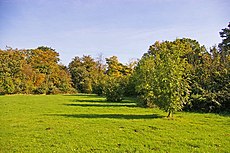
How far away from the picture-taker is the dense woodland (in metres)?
13.6

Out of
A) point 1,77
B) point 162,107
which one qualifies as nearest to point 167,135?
point 162,107

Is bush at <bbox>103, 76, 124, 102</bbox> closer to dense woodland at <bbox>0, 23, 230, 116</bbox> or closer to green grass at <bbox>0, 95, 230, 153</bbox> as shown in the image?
dense woodland at <bbox>0, 23, 230, 116</bbox>

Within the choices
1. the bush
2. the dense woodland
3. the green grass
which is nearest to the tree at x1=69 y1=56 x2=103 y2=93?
the dense woodland

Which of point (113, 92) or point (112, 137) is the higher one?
point (113, 92)

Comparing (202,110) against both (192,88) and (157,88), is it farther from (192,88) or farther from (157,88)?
(157,88)

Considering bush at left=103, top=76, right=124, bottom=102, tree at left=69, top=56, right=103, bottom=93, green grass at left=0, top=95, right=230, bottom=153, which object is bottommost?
green grass at left=0, top=95, right=230, bottom=153

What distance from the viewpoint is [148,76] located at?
849 inches

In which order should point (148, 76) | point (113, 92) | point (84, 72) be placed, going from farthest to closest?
point (84, 72) < point (113, 92) < point (148, 76)

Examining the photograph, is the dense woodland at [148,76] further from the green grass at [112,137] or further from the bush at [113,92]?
the green grass at [112,137]

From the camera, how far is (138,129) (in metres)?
10.0

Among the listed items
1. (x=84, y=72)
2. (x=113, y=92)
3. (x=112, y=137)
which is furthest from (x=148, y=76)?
(x=84, y=72)

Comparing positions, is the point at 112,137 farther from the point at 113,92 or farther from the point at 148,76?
the point at 113,92

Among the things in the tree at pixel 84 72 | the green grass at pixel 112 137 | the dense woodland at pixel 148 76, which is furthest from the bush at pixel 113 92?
the tree at pixel 84 72

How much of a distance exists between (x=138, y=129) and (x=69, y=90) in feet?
144
